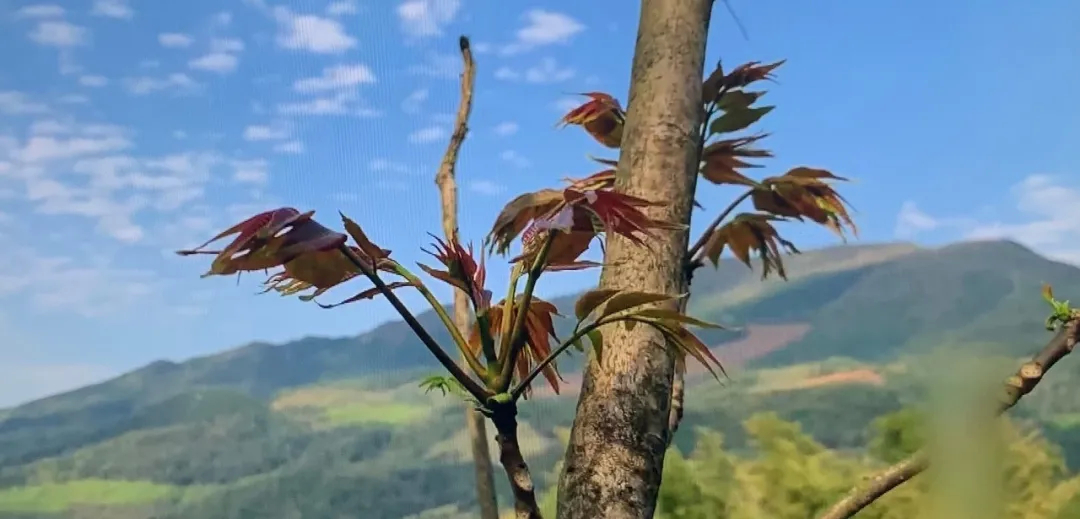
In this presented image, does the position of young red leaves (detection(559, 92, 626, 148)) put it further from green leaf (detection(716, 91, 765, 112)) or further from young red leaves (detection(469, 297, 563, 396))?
young red leaves (detection(469, 297, 563, 396))

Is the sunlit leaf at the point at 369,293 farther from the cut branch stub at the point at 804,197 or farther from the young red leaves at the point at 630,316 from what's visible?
the cut branch stub at the point at 804,197

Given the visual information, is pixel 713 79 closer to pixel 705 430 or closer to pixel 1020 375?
pixel 1020 375

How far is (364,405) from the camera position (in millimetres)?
1697

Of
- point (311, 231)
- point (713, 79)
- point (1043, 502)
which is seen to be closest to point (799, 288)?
point (1043, 502)

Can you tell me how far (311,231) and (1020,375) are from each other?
0.33 meters

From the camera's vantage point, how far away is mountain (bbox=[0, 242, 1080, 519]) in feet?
5.19

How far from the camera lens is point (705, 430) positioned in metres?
1.48

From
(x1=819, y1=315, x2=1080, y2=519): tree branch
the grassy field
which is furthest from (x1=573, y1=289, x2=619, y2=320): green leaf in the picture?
the grassy field

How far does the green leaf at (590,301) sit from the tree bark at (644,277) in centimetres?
2

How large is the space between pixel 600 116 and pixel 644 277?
254 millimetres

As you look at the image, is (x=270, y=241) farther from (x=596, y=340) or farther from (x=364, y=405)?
(x=364, y=405)

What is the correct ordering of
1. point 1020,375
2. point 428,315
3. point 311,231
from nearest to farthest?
point 311,231 < point 1020,375 < point 428,315

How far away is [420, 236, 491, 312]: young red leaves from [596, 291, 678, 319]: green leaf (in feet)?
0.15

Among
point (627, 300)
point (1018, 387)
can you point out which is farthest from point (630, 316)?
point (1018, 387)
